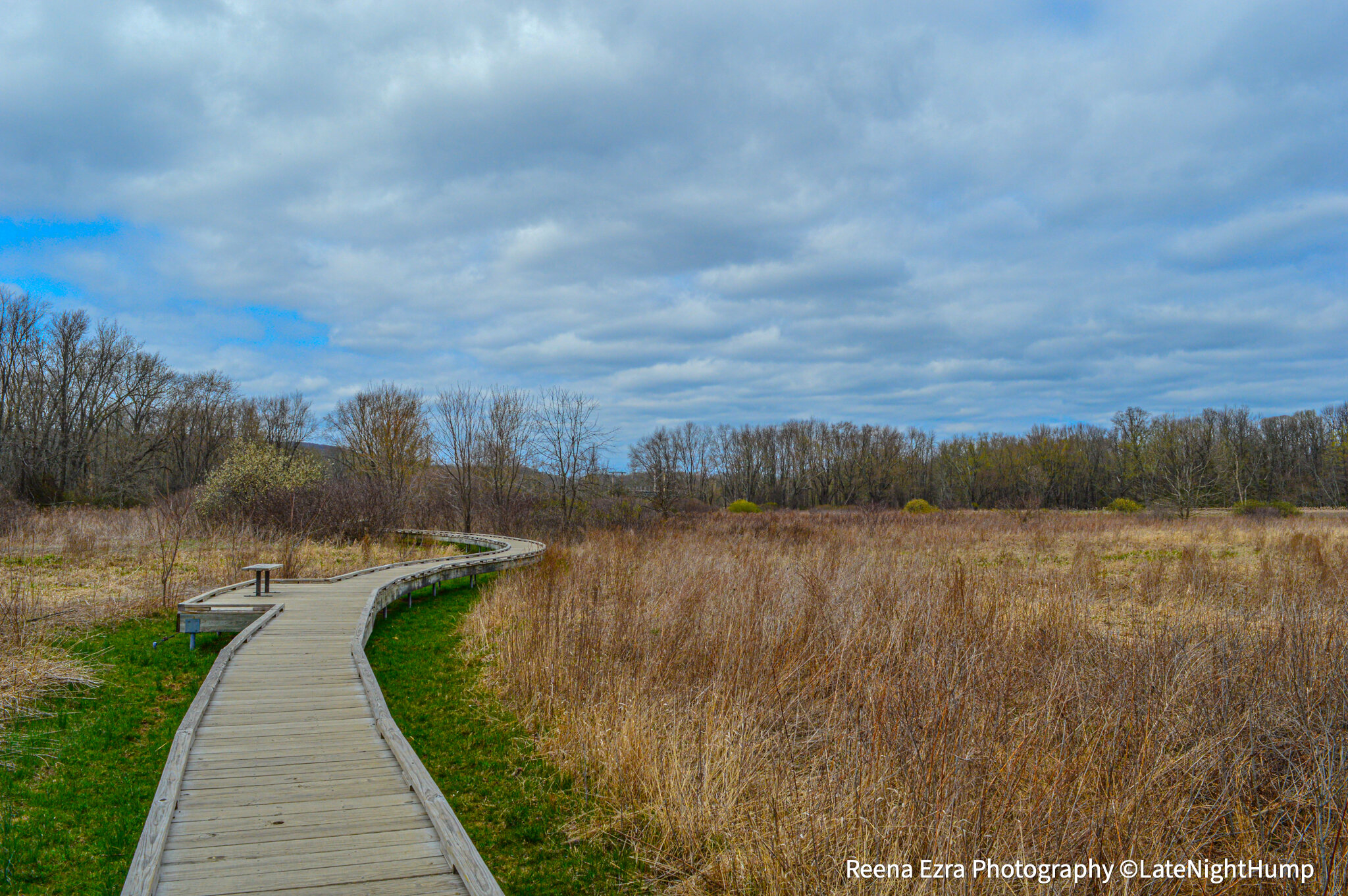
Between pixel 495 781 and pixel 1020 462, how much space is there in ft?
208

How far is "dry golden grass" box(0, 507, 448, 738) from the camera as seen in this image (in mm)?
7074

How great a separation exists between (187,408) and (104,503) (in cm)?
1230

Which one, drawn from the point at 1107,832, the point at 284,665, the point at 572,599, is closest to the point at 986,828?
the point at 1107,832

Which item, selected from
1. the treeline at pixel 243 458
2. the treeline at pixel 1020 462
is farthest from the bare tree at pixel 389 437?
the treeline at pixel 1020 462

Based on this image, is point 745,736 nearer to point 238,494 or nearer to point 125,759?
point 125,759

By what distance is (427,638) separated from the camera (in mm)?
10414

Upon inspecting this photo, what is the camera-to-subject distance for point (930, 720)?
4.12 metres

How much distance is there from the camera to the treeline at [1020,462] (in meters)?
52.2

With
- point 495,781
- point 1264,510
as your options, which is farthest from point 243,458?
point 1264,510

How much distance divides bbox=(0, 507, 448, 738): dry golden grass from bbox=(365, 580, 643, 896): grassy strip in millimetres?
3131

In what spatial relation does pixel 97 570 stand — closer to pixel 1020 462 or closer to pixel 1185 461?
pixel 1185 461

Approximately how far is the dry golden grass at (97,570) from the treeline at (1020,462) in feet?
114

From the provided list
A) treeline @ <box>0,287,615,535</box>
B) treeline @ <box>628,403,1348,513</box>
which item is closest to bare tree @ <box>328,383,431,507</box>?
treeline @ <box>0,287,615,535</box>

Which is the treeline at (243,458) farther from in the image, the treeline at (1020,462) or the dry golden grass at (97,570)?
the treeline at (1020,462)
